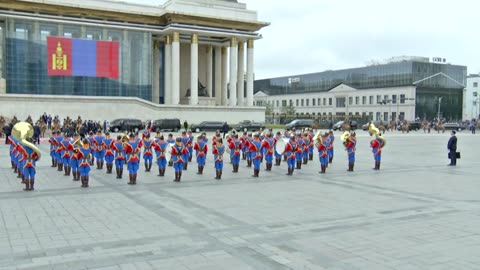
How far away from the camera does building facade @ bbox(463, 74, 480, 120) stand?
103 meters

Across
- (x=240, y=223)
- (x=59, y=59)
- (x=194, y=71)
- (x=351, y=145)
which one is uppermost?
(x=59, y=59)

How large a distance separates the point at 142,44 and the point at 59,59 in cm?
922

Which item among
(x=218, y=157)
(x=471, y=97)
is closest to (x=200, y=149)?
(x=218, y=157)

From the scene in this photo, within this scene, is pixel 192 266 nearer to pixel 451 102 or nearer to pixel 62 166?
pixel 62 166

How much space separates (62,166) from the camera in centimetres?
1659

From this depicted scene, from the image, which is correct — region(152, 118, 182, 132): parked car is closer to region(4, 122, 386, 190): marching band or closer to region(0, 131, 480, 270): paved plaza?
region(4, 122, 386, 190): marching band

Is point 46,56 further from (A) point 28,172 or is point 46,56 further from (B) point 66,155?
(A) point 28,172

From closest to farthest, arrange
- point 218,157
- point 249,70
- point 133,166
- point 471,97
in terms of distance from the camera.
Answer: point 133,166, point 218,157, point 249,70, point 471,97

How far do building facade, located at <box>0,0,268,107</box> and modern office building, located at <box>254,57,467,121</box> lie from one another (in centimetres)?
2610

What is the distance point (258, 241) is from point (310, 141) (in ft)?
40.4

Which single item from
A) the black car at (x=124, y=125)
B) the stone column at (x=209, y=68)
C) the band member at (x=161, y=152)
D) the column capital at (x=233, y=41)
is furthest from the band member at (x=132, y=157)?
the stone column at (x=209, y=68)

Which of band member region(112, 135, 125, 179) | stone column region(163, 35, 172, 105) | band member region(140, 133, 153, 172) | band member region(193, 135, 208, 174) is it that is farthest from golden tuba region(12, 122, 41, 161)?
stone column region(163, 35, 172, 105)

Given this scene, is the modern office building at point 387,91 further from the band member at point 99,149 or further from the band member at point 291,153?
the band member at point 99,149

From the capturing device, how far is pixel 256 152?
15.8 metres
